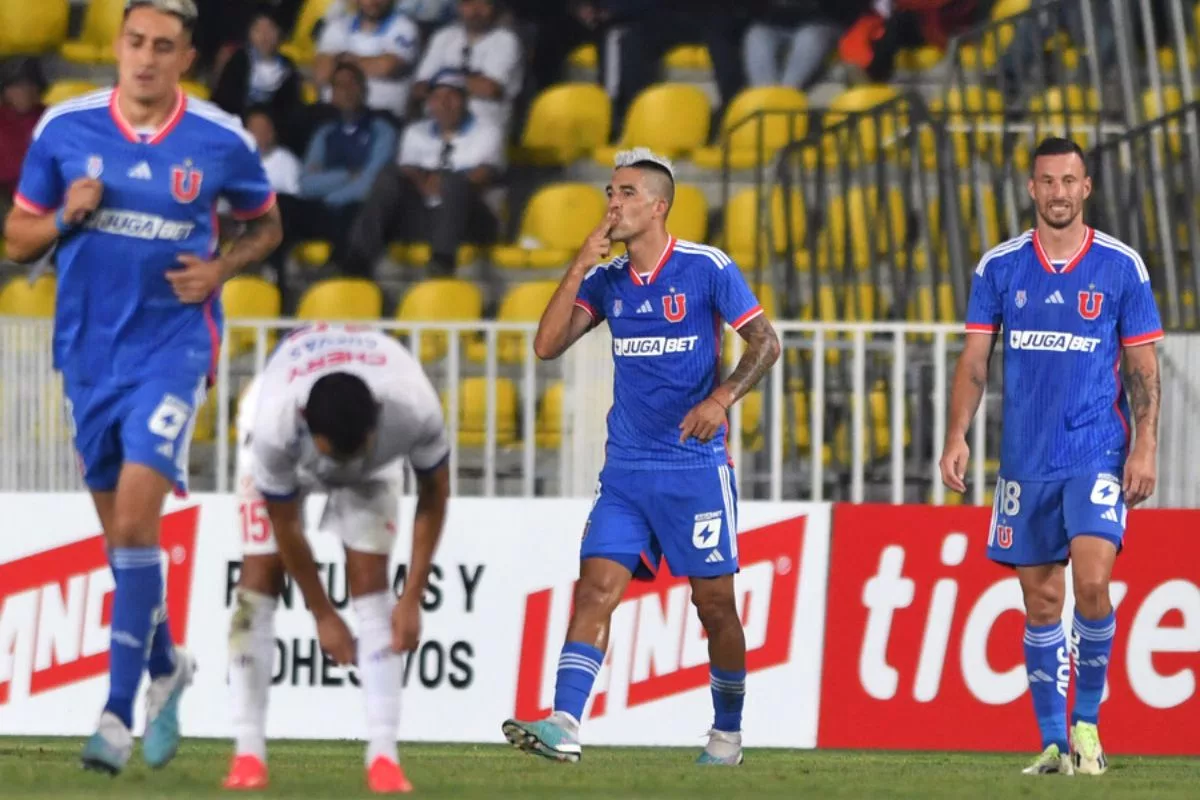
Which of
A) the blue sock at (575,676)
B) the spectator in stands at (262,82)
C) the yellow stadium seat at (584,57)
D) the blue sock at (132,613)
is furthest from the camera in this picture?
the yellow stadium seat at (584,57)

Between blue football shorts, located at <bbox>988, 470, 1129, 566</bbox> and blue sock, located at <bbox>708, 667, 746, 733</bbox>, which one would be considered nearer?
blue football shorts, located at <bbox>988, 470, 1129, 566</bbox>

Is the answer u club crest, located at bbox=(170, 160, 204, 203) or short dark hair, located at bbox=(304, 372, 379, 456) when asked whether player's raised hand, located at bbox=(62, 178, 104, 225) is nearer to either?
u club crest, located at bbox=(170, 160, 204, 203)

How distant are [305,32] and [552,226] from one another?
2.74m

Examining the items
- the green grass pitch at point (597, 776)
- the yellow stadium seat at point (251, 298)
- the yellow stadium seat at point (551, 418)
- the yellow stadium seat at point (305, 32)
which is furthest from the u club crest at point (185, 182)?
the yellow stadium seat at point (305, 32)

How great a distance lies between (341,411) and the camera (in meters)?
6.24

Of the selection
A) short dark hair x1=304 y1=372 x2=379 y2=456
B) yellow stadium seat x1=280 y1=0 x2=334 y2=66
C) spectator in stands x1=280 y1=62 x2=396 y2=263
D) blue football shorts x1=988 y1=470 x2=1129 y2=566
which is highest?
yellow stadium seat x1=280 y1=0 x2=334 y2=66

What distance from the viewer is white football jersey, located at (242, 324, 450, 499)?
6.52m

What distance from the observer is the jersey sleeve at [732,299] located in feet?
29.5

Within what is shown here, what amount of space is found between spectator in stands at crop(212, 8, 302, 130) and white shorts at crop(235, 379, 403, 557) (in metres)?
9.12

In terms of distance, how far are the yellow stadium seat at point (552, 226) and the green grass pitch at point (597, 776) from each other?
17.9 feet

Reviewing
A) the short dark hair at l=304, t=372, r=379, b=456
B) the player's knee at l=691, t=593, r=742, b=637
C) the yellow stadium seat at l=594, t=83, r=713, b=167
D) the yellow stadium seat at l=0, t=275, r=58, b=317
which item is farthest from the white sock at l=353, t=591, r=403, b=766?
the yellow stadium seat at l=594, t=83, r=713, b=167

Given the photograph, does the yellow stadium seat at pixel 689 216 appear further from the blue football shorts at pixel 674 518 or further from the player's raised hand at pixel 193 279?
the player's raised hand at pixel 193 279

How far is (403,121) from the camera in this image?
52.6 feet

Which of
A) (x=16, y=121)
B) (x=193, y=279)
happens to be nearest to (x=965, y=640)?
(x=193, y=279)
